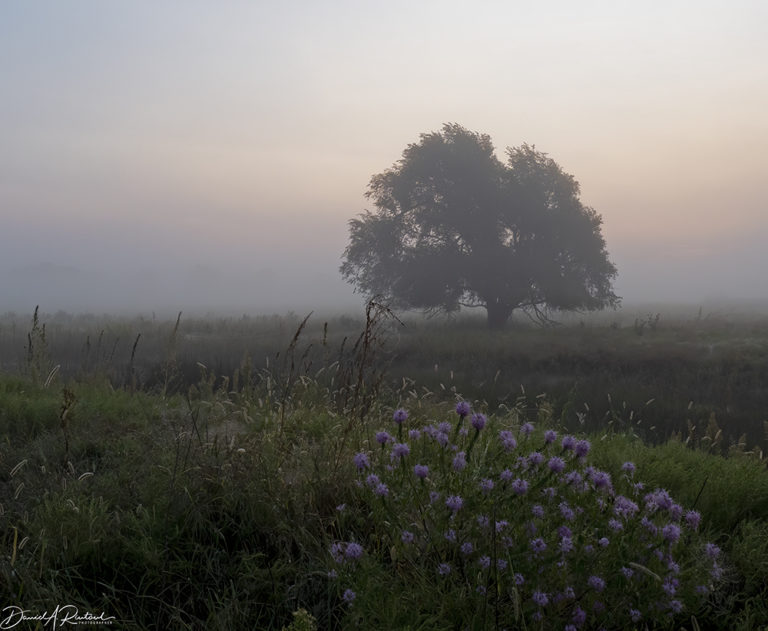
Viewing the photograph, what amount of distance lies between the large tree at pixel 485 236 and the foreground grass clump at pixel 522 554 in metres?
20.7

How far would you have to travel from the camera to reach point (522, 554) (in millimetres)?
2406

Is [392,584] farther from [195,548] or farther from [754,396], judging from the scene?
[754,396]

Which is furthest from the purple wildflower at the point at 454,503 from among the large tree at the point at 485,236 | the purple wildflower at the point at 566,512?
the large tree at the point at 485,236

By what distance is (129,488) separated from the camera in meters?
3.72

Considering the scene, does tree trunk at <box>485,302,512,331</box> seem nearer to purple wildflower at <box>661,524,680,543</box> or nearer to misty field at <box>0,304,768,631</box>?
misty field at <box>0,304,768,631</box>

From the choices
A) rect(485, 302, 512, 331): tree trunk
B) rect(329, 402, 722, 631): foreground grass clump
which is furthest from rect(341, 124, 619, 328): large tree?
rect(329, 402, 722, 631): foreground grass clump

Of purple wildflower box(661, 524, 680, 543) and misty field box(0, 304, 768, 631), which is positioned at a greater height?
purple wildflower box(661, 524, 680, 543)

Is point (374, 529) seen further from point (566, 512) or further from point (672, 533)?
point (672, 533)

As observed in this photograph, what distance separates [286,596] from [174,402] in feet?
14.6

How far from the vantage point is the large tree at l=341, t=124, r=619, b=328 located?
23.5 meters

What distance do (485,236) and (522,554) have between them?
2235 centimetres

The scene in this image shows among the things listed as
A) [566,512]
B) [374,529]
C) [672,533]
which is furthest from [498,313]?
[672,533]

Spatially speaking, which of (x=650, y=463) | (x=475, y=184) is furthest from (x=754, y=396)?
(x=475, y=184)

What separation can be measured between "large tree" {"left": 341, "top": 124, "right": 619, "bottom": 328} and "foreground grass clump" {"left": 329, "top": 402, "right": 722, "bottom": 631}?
20657 mm
